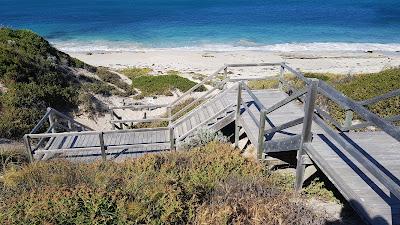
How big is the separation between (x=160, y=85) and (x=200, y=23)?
4151 cm

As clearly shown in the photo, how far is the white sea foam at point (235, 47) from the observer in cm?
4250

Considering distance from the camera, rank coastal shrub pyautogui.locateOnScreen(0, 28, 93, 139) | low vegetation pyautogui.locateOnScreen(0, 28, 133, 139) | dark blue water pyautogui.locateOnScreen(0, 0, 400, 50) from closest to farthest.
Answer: coastal shrub pyautogui.locateOnScreen(0, 28, 93, 139), low vegetation pyautogui.locateOnScreen(0, 28, 133, 139), dark blue water pyautogui.locateOnScreen(0, 0, 400, 50)

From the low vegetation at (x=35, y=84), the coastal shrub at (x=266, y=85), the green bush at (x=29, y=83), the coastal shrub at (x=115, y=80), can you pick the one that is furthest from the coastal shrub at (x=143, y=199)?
the coastal shrub at (x=115, y=80)

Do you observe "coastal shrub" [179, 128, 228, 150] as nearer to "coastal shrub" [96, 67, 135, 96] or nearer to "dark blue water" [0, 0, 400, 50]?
"coastal shrub" [96, 67, 135, 96]

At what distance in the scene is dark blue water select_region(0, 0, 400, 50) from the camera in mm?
47750

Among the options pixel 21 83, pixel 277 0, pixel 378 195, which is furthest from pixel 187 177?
pixel 277 0

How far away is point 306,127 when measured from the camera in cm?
553

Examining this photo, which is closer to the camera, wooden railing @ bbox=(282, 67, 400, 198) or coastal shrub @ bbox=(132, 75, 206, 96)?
wooden railing @ bbox=(282, 67, 400, 198)

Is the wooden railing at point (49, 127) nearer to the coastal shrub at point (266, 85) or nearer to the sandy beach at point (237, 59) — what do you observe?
the coastal shrub at point (266, 85)

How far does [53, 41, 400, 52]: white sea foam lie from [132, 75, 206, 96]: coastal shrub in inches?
857

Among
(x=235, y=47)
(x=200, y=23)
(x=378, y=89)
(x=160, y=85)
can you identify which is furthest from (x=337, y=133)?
(x=200, y=23)

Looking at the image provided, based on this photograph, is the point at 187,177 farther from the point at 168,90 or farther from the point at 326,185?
the point at 168,90

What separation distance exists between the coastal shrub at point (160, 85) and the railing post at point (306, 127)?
45.7 ft

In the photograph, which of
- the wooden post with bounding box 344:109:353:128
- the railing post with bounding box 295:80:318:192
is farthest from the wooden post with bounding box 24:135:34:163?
the wooden post with bounding box 344:109:353:128
